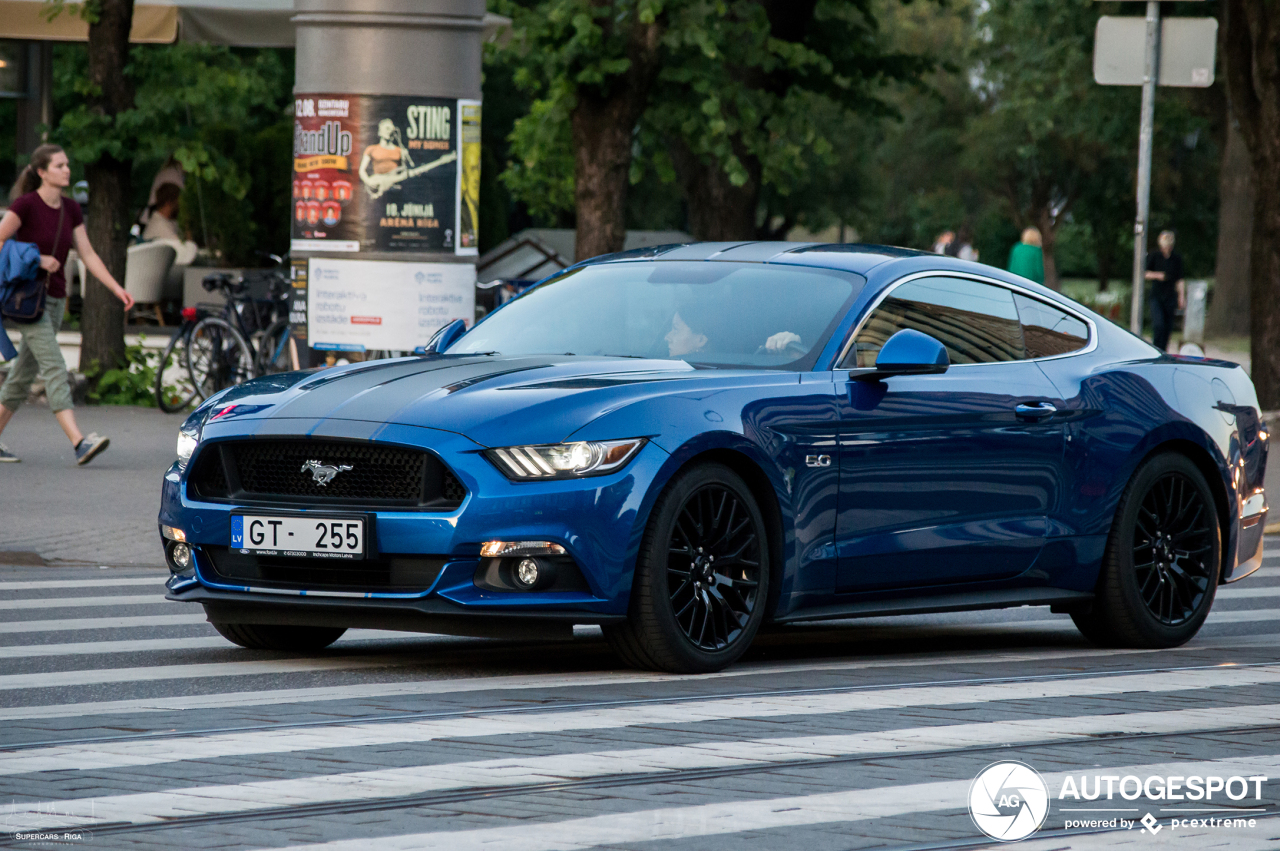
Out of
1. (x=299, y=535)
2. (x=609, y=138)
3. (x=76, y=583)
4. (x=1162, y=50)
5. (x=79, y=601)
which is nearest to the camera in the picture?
(x=299, y=535)

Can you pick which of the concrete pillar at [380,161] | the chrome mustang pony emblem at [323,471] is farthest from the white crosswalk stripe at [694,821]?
the concrete pillar at [380,161]

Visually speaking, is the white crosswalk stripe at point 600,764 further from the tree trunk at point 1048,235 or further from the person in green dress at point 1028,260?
the tree trunk at point 1048,235

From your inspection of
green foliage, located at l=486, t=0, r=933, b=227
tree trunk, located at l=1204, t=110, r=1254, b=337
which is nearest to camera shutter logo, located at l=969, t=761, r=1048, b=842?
green foliage, located at l=486, t=0, r=933, b=227

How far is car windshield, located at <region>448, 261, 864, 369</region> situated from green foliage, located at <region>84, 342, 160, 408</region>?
1125 cm

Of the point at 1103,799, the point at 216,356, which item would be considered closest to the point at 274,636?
the point at 1103,799

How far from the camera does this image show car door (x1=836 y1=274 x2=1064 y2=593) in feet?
24.9

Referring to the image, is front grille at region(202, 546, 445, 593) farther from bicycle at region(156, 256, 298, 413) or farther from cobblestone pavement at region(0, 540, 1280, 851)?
bicycle at region(156, 256, 298, 413)

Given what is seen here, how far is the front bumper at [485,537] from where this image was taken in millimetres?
6688

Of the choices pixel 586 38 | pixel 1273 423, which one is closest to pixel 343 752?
pixel 586 38

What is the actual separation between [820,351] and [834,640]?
1560 millimetres

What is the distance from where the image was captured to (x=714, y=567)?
710cm

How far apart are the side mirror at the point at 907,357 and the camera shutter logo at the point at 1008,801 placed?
2.14 meters

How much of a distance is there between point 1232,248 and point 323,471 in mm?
41516

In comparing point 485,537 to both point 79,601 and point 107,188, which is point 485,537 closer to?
point 79,601
